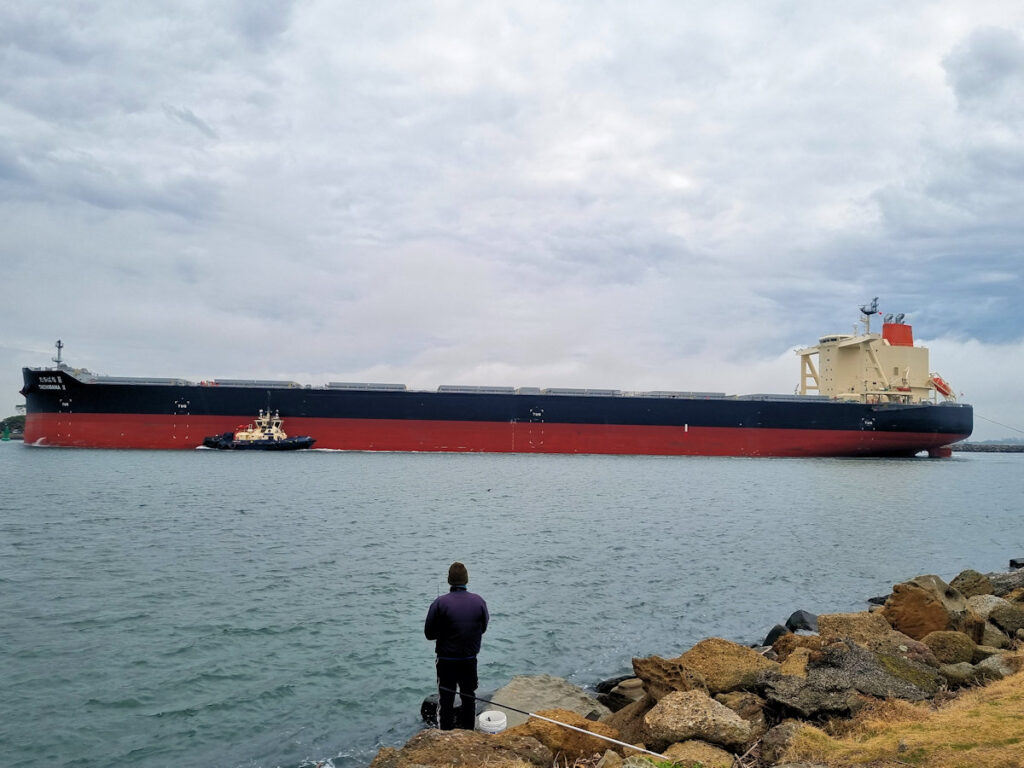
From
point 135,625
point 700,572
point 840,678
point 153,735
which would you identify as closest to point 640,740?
point 840,678

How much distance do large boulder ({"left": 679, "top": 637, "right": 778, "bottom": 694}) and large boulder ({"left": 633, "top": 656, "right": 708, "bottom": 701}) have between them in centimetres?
18

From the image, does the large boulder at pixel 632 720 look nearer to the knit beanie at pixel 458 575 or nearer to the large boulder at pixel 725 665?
the large boulder at pixel 725 665

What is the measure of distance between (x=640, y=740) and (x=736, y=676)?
137 cm

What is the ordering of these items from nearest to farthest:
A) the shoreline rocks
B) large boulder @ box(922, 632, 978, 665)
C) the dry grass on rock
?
the dry grass on rock → the shoreline rocks → large boulder @ box(922, 632, 978, 665)

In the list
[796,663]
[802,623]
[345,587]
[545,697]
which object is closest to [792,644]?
[796,663]

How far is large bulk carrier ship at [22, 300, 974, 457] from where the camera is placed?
41.3 metres

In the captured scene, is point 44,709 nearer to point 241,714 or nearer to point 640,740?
point 241,714

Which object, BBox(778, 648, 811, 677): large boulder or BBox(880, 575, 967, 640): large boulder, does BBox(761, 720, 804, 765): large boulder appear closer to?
BBox(778, 648, 811, 677): large boulder

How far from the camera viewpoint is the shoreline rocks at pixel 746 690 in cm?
461

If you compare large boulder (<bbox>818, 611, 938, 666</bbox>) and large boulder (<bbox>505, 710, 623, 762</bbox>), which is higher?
large boulder (<bbox>818, 611, 938, 666</bbox>)

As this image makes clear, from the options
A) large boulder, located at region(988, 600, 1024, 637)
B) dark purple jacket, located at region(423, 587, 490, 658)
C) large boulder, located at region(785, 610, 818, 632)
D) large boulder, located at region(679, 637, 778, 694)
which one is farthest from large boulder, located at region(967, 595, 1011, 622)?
dark purple jacket, located at region(423, 587, 490, 658)

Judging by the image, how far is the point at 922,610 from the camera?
7820 mm

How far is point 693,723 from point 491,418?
126ft

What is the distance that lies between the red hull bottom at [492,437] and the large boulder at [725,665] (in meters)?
37.0
